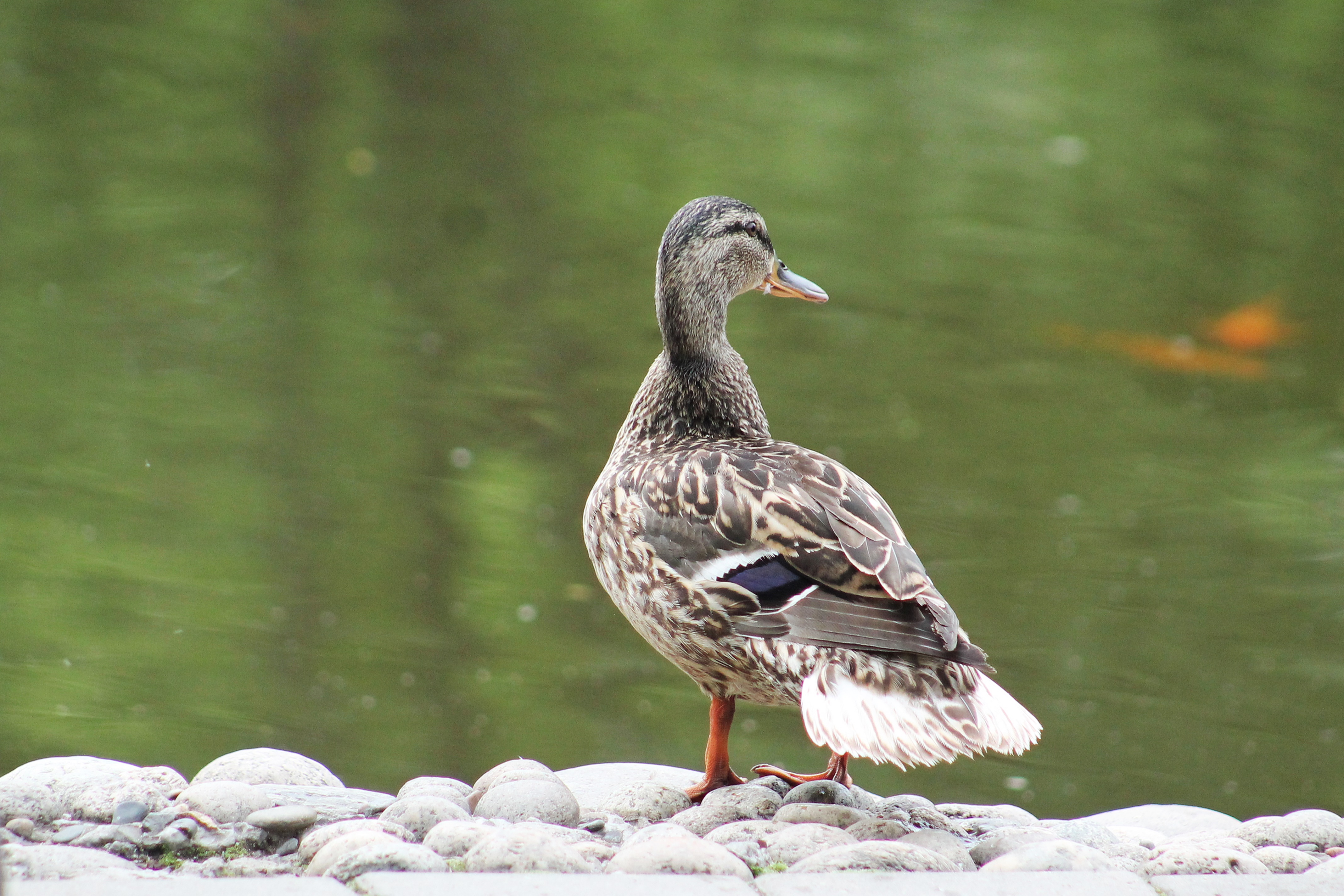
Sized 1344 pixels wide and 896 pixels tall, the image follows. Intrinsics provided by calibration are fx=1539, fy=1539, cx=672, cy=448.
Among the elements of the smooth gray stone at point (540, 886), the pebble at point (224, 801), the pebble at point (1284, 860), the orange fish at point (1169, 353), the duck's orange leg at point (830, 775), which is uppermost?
the orange fish at point (1169, 353)

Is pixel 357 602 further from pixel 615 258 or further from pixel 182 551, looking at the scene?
pixel 615 258

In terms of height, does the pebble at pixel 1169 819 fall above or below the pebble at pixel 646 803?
above

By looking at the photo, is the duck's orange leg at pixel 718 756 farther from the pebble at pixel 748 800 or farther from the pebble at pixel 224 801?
the pebble at pixel 224 801

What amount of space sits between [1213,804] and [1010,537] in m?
1.68

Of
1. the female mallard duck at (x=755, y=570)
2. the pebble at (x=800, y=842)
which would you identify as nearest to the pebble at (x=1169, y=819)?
the female mallard duck at (x=755, y=570)

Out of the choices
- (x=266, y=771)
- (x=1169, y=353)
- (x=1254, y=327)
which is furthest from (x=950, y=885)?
(x=1254, y=327)

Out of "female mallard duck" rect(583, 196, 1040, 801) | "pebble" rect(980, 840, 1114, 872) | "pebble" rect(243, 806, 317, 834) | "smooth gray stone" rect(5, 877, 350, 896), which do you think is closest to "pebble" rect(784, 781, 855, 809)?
"female mallard duck" rect(583, 196, 1040, 801)

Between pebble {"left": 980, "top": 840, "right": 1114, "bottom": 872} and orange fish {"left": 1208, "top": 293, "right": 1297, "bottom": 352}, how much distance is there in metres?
6.81

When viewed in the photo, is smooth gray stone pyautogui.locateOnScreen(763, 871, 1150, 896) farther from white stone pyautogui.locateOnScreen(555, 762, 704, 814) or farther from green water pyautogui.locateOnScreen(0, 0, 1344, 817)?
green water pyautogui.locateOnScreen(0, 0, 1344, 817)

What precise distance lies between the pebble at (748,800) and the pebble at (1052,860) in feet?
2.20

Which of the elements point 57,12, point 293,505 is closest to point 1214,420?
point 293,505

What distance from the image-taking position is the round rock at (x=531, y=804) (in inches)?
124

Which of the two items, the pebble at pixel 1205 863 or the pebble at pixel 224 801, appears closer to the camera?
the pebble at pixel 1205 863

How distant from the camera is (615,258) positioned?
9062 mm
